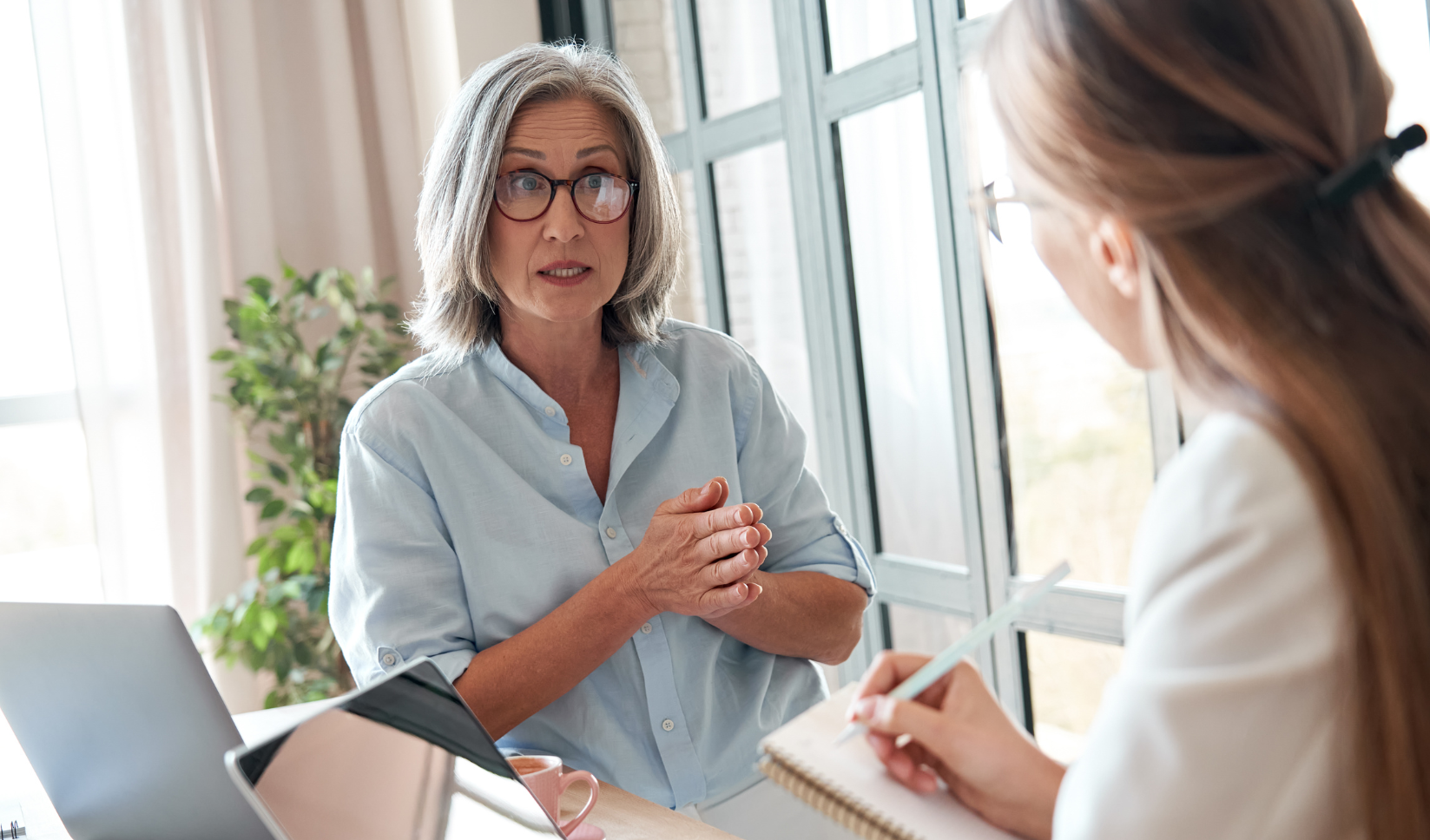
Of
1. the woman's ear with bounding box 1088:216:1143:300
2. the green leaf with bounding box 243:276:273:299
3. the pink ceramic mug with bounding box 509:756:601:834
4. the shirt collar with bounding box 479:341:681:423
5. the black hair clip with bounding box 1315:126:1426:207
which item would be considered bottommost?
the pink ceramic mug with bounding box 509:756:601:834

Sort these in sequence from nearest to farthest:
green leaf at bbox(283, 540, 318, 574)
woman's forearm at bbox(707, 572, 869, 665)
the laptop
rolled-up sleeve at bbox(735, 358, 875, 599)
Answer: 1. the laptop
2. woman's forearm at bbox(707, 572, 869, 665)
3. rolled-up sleeve at bbox(735, 358, 875, 599)
4. green leaf at bbox(283, 540, 318, 574)

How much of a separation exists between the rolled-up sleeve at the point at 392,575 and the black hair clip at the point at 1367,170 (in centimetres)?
100

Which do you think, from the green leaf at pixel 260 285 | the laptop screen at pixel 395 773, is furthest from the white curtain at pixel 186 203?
the laptop screen at pixel 395 773

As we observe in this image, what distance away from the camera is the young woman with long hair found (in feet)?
1.70

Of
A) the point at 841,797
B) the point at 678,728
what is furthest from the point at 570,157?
the point at 841,797

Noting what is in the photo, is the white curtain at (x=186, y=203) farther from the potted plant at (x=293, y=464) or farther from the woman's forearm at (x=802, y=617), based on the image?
the woman's forearm at (x=802, y=617)

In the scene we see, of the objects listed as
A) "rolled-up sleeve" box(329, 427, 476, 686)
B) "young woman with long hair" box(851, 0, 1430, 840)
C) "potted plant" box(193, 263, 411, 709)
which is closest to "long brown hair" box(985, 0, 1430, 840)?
"young woman with long hair" box(851, 0, 1430, 840)

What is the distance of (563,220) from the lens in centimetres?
136

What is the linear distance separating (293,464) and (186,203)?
89 cm

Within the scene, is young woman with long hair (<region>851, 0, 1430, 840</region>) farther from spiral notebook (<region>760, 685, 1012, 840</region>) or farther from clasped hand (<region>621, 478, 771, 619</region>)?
clasped hand (<region>621, 478, 771, 619</region>)

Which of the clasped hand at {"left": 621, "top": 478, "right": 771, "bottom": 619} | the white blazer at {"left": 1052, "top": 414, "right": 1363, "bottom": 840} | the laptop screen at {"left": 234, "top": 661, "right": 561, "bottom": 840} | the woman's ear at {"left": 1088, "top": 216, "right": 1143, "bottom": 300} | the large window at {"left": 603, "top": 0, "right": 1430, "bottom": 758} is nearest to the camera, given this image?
the white blazer at {"left": 1052, "top": 414, "right": 1363, "bottom": 840}

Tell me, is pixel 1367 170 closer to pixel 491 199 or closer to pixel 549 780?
pixel 549 780

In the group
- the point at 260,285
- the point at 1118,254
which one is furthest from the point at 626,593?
the point at 260,285

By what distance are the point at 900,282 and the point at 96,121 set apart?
7.76ft
